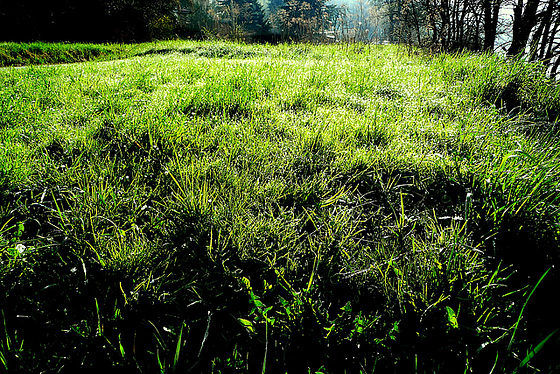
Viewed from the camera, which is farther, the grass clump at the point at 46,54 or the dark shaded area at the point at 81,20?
the dark shaded area at the point at 81,20

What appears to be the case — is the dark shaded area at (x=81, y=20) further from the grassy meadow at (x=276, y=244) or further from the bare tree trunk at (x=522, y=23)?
the bare tree trunk at (x=522, y=23)

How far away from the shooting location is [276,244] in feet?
4.43

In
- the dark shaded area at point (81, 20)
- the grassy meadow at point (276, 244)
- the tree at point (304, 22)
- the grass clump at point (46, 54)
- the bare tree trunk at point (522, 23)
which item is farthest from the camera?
the dark shaded area at point (81, 20)

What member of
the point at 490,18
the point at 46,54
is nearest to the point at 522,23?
the point at 490,18

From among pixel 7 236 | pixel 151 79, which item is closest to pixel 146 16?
pixel 151 79

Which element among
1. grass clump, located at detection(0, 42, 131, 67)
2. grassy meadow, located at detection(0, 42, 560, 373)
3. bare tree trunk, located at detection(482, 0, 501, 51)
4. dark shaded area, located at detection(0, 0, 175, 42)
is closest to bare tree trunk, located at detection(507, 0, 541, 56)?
bare tree trunk, located at detection(482, 0, 501, 51)

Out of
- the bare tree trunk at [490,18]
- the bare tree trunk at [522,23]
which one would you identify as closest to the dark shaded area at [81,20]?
the bare tree trunk at [490,18]

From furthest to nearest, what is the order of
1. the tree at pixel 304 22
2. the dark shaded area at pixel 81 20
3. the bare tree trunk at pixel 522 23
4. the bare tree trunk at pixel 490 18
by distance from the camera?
1. the dark shaded area at pixel 81 20
2. the tree at pixel 304 22
3. the bare tree trunk at pixel 490 18
4. the bare tree trunk at pixel 522 23

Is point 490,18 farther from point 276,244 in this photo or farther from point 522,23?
point 276,244

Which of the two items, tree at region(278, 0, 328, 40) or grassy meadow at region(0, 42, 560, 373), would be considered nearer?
grassy meadow at region(0, 42, 560, 373)

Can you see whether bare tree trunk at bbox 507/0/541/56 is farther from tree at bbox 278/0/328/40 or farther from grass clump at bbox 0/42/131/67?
grass clump at bbox 0/42/131/67

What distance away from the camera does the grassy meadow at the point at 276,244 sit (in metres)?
0.98

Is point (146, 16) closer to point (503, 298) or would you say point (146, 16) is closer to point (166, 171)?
point (166, 171)

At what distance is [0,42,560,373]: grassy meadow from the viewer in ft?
3.20
